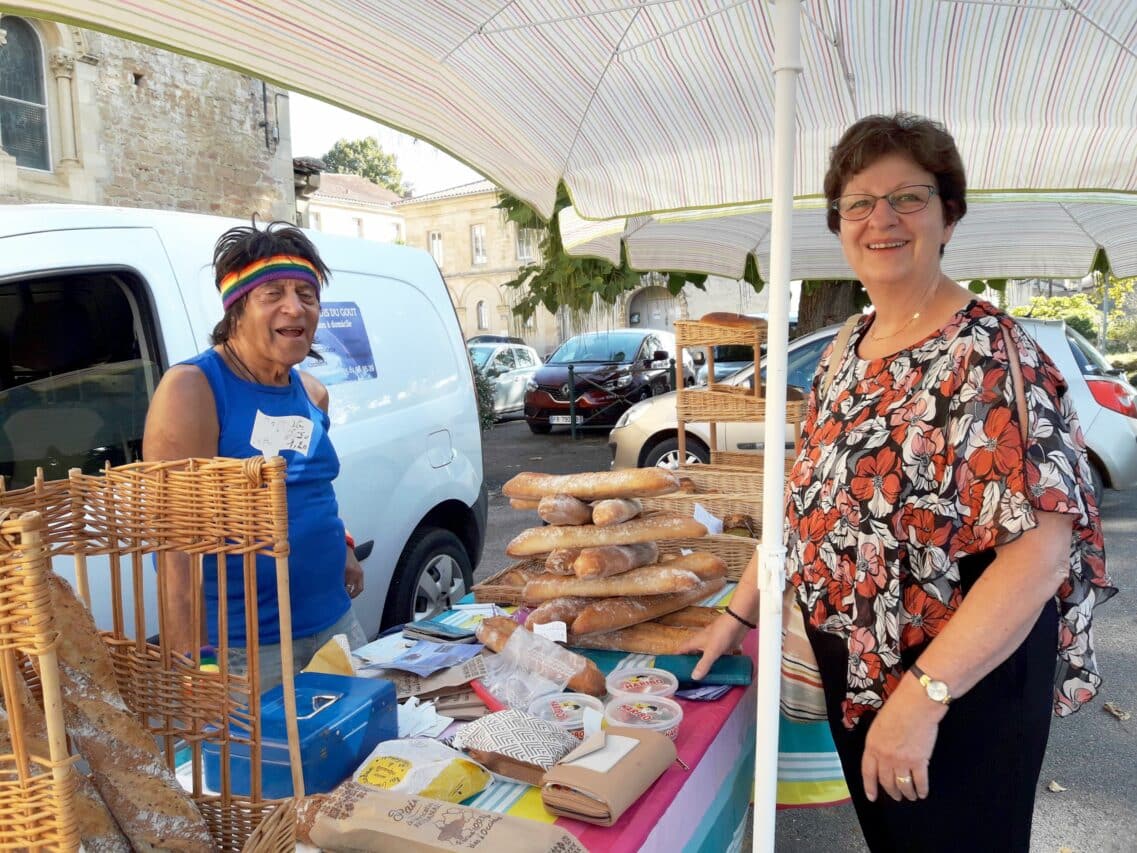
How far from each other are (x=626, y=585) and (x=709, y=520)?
2.93 feet

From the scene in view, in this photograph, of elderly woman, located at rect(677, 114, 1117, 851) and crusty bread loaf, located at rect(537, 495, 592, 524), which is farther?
crusty bread loaf, located at rect(537, 495, 592, 524)

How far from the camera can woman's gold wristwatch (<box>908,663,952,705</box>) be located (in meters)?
1.45

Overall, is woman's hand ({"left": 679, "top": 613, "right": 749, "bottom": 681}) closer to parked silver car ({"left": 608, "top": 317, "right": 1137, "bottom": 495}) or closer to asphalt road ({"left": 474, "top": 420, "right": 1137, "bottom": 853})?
asphalt road ({"left": 474, "top": 420, "right": 1137, "bottom": 853})

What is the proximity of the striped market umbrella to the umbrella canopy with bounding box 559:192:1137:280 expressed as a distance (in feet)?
3.87

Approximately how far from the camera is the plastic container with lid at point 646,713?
169cm

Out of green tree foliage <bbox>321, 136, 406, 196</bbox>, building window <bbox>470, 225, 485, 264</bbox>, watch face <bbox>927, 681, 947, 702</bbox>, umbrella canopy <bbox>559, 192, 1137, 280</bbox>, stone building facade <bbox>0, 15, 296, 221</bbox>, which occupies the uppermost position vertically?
green tree foliage <bbox>321, 136, 406, 196</bbox>

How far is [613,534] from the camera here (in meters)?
2.35

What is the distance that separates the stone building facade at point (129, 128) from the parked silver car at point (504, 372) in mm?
4739

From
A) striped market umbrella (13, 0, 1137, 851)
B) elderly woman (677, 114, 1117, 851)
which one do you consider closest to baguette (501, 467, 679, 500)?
elderly woman (677, 114, 1117, 851)

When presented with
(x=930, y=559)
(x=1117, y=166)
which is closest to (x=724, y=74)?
(x=1117, y=166)

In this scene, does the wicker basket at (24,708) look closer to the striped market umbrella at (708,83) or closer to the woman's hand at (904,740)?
the striped market umbrella at (708,83)

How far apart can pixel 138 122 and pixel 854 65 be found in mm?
13896

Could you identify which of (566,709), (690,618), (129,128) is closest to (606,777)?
(566,709)

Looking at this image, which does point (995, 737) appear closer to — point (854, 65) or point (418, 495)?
point (854, 65)
